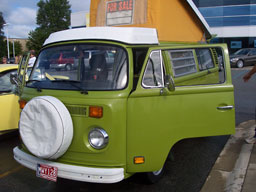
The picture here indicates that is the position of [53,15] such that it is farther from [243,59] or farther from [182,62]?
[182,62]

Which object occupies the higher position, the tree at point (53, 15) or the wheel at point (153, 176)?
the tree at point (53, 15)

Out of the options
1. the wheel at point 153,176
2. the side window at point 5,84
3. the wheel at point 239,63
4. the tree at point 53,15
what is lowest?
the wheel at point 153,176

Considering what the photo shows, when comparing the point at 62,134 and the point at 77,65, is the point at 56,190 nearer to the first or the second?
the point at 62,134

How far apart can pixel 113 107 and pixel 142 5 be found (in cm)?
215

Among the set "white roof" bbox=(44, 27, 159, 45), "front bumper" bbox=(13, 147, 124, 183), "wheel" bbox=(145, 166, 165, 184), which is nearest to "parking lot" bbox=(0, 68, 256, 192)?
"wheel" bbox=(145, 166, 165, 184)

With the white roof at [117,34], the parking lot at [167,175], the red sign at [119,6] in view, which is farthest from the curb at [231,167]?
the red sign at [119,6]

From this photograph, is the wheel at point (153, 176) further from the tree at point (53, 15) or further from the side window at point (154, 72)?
the tree at point (53, 15)

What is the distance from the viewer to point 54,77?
12.4ft

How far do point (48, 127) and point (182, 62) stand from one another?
2321 millimetres

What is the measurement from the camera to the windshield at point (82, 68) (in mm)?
3385

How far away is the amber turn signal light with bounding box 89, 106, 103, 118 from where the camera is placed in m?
3.15

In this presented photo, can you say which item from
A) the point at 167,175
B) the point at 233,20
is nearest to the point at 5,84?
the point at 167,175

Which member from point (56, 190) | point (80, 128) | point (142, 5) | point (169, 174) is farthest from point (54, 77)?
point (169, 174)

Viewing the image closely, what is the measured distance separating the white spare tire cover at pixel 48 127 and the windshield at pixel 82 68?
1.32ft
